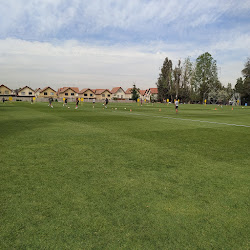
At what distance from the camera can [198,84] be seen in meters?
91.1

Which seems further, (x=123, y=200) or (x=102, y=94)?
(x=102, y=94)

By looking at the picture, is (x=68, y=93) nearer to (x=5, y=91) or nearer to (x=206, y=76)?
(x=5, y=91)

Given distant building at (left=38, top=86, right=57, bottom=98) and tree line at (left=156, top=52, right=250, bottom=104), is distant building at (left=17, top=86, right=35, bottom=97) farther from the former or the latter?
tree line at (left=156, top=52, right=250, bottom=104)

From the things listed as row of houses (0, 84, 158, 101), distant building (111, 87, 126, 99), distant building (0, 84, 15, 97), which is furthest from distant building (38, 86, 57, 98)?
distant building (111, 87, 126, 99)

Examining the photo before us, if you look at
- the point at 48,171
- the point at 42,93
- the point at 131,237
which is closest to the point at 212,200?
the point at 131,237

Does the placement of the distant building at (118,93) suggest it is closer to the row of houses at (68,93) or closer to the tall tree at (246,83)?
the row of houses at (68,93)

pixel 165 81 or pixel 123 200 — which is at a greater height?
pixel 165 81

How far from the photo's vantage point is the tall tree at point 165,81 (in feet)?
338

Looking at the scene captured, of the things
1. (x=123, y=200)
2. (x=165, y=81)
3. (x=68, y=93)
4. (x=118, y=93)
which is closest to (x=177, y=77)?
(x=165, y=81)

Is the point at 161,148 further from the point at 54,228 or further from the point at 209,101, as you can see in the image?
the point at 209,101

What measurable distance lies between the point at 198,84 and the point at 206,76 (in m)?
4.40

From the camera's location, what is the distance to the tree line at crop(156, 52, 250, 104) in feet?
290

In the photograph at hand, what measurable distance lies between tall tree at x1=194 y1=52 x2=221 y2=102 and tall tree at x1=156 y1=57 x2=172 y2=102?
1578 cm

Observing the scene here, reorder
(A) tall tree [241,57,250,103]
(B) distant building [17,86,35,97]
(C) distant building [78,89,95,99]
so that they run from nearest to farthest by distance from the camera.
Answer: (A) tall tree [241,57,250,103] < (B) distant building [17,86,35,97] < (C) distant building [78,89,95,99]
